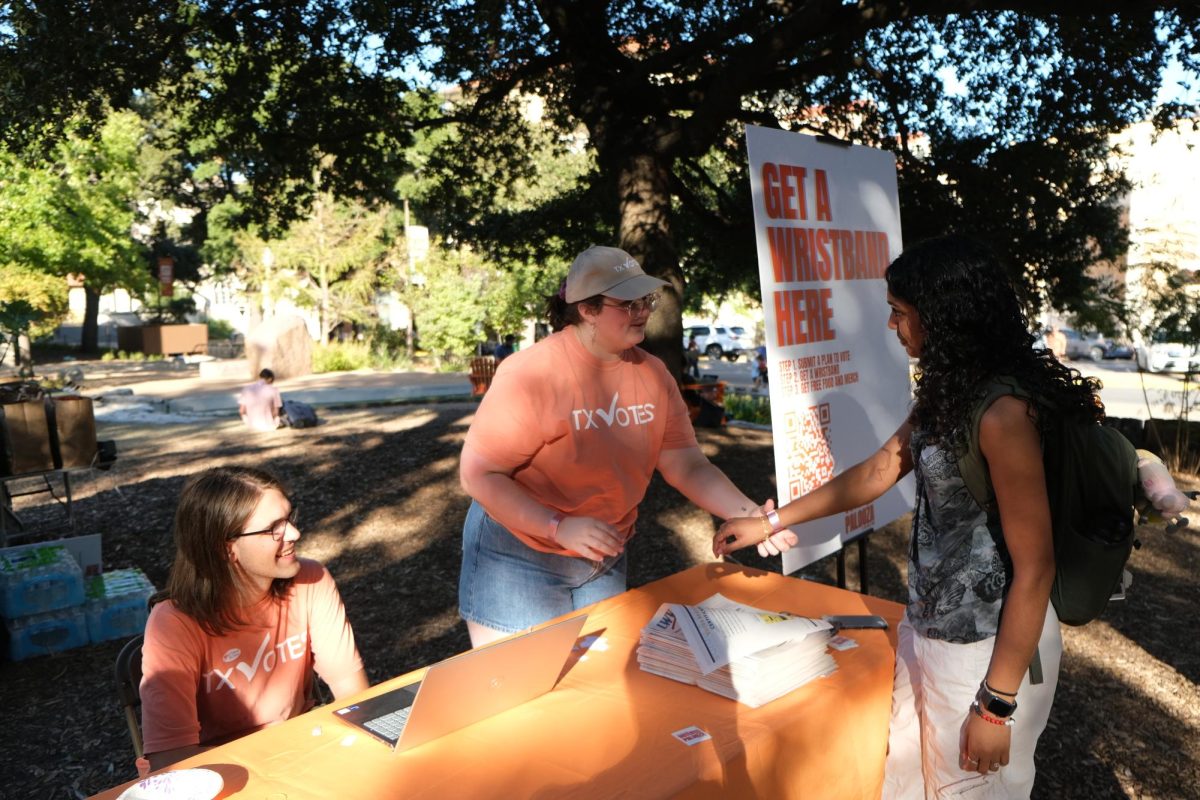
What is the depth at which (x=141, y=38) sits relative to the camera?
285 inches

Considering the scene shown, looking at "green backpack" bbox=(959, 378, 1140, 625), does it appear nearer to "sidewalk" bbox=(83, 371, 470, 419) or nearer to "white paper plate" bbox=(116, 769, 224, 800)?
"white paper plate" bbox=(116, 769, 224, 800)

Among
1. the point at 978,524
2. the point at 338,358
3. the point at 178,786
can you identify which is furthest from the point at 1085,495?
the point at 338,358

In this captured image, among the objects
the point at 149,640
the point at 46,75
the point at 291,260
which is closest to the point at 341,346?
the point at 291,260

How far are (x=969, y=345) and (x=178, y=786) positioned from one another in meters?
1.74

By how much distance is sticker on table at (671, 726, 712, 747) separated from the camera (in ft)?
6.37

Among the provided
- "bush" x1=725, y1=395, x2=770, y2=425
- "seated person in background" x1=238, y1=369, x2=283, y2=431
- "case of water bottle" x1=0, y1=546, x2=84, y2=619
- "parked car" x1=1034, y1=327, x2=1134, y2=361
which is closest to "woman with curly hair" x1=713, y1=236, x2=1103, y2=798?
"case of water bottle" x1=0, y1=546, x2=84, y2=619

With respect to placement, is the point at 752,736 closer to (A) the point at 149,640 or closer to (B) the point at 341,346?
(A) the point at 149,640

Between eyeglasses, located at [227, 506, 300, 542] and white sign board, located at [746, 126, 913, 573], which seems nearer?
eyeglasses, located at [227, 506, 300, 542]

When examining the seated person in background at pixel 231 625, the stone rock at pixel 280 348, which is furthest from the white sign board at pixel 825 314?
the stone rock at pixel 280 348

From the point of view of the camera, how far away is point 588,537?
250 cm

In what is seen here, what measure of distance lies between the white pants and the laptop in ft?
Answer: 2.62

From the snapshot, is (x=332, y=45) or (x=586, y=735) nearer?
(x=586, y=735)

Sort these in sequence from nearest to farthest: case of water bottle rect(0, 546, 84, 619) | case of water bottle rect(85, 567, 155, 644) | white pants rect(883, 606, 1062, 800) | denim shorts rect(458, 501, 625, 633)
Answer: white pants rect(883, 606, 1062, 800)
denim shorts rect(458, 501, 625, 633)
case of water bottle rect(0, 546, 84, 619)
case of water bottle rect(85, 567, 155, 644)

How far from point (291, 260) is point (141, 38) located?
23.5 meters
